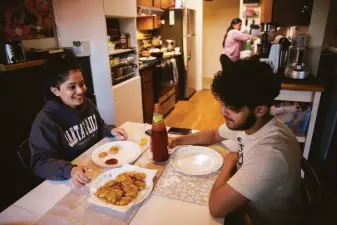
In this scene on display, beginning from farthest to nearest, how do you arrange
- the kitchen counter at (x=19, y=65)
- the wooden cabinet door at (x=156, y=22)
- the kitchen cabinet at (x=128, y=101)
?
the wooden cabinet door at (x=156, y=22) < the kitchen cabinet at (x=128, y=101) < the kitchen counter at (x=19, y=65)

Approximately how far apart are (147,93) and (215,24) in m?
3.66

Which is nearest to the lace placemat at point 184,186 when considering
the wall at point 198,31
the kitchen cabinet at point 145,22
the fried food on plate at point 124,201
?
the fried food on plate at point 124,201

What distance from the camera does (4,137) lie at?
174cm

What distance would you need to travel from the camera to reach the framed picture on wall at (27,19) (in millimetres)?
2012

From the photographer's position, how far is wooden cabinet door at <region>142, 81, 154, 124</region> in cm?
343

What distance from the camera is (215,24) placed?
6160 millimetres

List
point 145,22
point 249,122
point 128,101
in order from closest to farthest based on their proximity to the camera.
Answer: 1. point 249,122
2. point 128,101
3. point 145,22

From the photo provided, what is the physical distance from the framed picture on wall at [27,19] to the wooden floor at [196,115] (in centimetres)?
208

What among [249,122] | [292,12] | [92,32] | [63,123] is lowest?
[63,123]

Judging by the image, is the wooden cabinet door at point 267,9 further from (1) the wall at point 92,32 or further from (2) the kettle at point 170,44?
(1) the wall at point 92,32

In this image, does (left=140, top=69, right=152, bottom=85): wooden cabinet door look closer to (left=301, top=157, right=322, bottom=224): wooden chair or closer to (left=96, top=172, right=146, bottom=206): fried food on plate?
(left=96, top=172, right=146, bottom=206): fried food on plate

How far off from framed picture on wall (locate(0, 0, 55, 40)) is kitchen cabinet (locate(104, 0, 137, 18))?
570 mm

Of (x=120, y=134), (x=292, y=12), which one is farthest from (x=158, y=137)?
(x=292, y=12)

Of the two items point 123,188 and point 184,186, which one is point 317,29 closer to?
point 184,186
